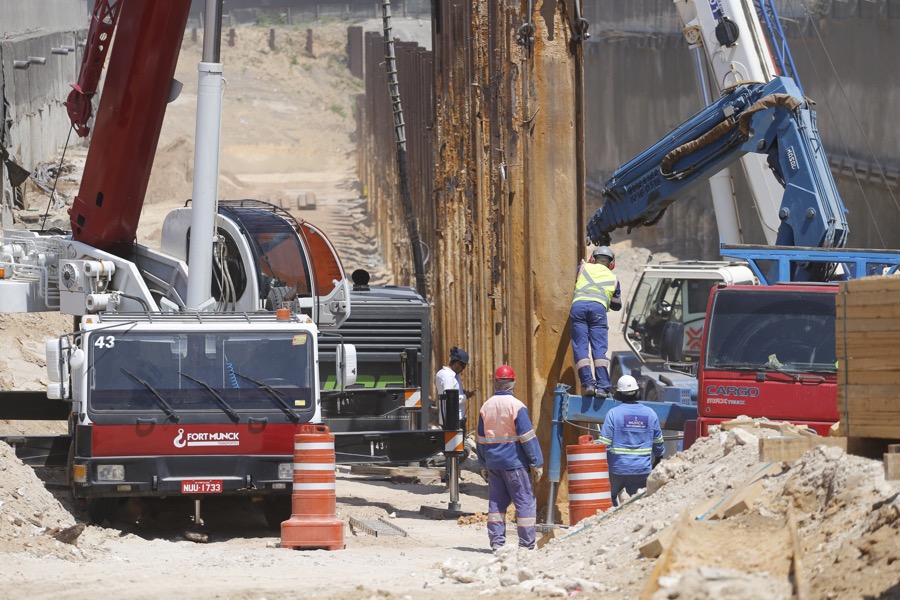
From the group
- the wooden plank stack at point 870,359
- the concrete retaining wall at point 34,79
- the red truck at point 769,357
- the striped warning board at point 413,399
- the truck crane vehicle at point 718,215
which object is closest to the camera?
the wooden plank stack at point 870,359

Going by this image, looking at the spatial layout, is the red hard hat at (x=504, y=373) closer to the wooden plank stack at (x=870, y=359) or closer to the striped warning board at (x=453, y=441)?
the striped warning board at (x=453, y=441)

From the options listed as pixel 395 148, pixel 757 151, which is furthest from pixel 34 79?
pixel 757 151

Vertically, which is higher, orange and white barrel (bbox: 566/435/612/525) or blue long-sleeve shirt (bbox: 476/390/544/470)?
blue long-sleeve shirt (bbox: 476/390/544/470)

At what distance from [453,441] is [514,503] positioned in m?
2.82

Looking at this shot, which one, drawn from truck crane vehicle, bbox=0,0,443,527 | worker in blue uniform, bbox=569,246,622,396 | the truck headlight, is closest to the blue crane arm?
worker in blue uniform, bbox=569,246,622,396

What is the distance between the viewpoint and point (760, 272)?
1332 centimetres

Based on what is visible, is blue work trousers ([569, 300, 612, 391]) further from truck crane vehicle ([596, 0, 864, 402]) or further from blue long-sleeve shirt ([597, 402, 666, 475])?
truck crane vehicle ([596, 0, 864, 402])

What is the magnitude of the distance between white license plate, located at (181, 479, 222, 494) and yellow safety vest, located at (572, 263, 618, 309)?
3700 millimetres

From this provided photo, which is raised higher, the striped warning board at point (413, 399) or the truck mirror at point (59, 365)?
the truck mirror at point (59, 365)

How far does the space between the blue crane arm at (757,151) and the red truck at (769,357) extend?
155cm

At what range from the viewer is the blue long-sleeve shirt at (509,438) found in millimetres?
10891

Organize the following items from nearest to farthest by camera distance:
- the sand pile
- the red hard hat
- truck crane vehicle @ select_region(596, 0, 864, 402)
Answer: the sand pile
the red hard hat
truck crane vehicle @ select_region(596, 0, 864, 402)

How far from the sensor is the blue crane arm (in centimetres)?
1384

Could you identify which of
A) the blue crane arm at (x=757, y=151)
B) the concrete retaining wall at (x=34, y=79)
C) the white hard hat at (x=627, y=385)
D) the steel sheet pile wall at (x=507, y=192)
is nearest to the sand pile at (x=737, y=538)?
the white hard hat at (x=627, y=385)
